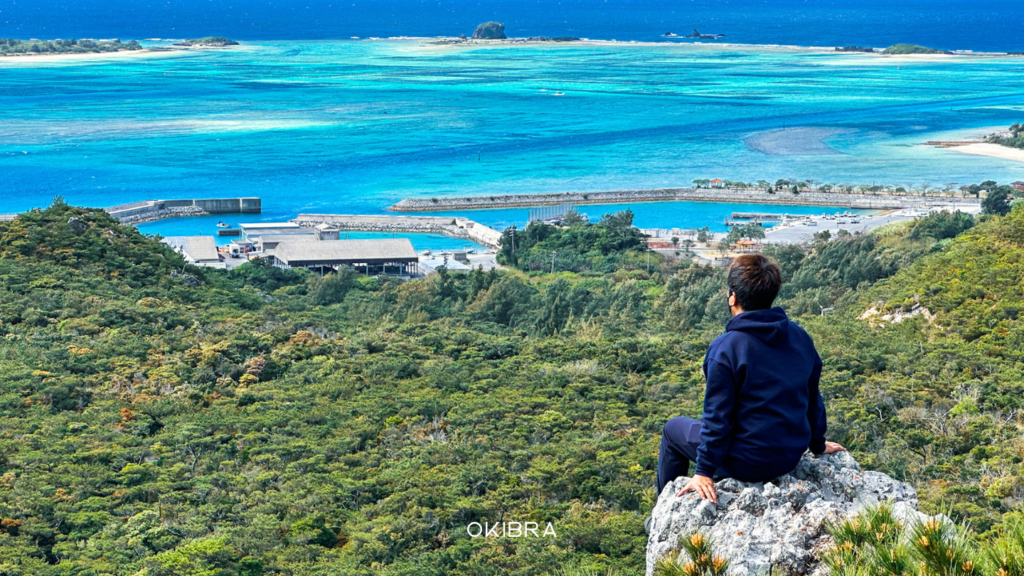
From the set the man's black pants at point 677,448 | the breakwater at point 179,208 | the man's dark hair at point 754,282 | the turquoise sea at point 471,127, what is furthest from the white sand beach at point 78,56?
the man's dark hair at point 754,282

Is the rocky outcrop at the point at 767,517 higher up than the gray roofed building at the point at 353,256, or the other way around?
the rocky outcrop at the point at 767,517

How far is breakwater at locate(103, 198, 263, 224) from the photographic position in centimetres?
5616

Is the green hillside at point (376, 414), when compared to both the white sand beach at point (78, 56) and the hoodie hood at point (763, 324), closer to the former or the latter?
the hoodie hood at point (763, 324)

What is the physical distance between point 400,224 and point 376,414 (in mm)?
41155

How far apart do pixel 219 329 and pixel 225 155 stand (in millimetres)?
60567

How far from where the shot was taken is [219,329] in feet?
67.5

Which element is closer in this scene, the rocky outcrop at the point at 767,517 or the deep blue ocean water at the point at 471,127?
the rocky outcrop at the point at 767,517

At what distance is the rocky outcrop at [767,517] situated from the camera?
17.2 ft

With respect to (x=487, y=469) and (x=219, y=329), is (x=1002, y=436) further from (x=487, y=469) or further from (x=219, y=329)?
(x=219, y=329)

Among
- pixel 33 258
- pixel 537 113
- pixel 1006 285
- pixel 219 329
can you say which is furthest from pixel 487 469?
pixel 537 113

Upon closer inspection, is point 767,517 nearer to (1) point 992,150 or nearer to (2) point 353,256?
(2) point 353,256

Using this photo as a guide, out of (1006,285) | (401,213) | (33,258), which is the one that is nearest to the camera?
(1006,285)

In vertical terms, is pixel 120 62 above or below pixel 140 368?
above

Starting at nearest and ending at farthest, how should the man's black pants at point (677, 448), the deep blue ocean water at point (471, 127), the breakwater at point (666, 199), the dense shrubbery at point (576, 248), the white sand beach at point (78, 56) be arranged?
the man's black pants at point (677, 448), the dense shrubbery at point (576, 248), the breakwater at point (666, 199), the deep blue ocean water at point (471, 127), the white sand beach at point (78, 56)
